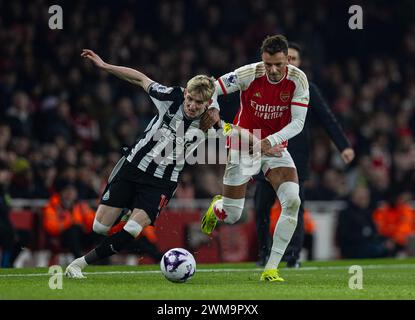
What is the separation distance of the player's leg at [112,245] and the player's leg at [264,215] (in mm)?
2767

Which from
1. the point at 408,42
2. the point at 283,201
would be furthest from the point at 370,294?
the point at 408,42

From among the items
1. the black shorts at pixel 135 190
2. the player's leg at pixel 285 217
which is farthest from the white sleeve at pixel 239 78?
the black shorts at pixel 135 190

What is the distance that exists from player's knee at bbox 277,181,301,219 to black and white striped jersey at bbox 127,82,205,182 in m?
0.91

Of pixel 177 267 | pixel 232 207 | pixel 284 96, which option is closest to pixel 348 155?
pixel 232 207

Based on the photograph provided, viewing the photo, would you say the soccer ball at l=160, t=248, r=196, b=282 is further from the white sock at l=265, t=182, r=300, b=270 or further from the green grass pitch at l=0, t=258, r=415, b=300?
the white sock at l=265, t=182, r=300, b=270

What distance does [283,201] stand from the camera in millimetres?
9742

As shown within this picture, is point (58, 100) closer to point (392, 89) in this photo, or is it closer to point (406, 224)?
point (406, 224)

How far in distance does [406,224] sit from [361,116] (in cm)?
327

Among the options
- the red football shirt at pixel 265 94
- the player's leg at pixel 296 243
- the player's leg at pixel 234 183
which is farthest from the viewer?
the player's leg at pixel 296 243

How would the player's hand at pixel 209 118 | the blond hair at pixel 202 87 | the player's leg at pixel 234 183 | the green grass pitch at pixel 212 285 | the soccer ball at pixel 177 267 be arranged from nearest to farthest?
the green grass pitch at pixel 212 285 → the soccer ball at pixel 177 267 → the blond hair at pixel 202 87 → the player's hand at pixel 209 118 → the player's leg at pixel 234 183

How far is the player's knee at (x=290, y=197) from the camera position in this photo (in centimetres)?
969

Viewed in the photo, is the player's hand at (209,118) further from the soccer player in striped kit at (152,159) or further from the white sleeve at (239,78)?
the white sleeve at (239,78)

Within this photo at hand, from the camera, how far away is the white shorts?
997cm

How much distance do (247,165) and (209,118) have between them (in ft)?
2.58
